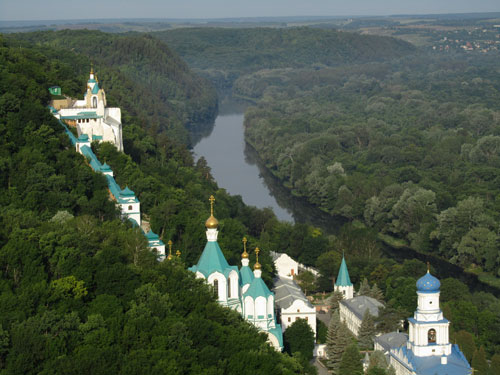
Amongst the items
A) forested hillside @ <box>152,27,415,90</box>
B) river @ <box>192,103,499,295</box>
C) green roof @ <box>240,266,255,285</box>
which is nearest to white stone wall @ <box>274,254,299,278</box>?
river @ <box>192,103,499,295</box>

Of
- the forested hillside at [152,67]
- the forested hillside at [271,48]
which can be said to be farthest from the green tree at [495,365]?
the forested hillside at [271,48]

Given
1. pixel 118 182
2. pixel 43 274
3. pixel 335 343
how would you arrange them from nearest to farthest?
pixel 43 274, pixel 335 343, pixel 118 182

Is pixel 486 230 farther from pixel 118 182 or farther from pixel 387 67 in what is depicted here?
pixel 387 67

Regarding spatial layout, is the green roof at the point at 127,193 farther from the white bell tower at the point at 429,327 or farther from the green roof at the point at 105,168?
the white bell tower at the point at 429,327

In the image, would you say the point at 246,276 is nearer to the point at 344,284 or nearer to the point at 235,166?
the point at 344,284

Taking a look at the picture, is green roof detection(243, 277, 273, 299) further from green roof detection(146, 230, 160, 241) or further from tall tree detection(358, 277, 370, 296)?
tall tree detection(358, 277, 370, 296)

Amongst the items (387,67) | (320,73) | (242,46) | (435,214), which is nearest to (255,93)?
(320,73)
